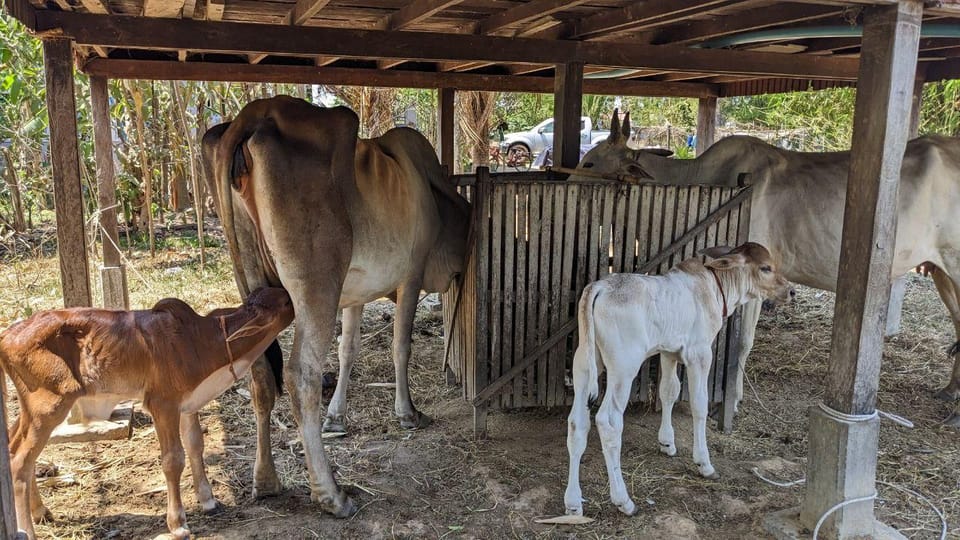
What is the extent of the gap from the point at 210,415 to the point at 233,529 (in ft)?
5.73

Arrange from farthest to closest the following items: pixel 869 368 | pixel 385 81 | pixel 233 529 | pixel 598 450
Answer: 1. pixel 385 81
2. pixel 598 450
3. pixel 233 529
4. pixel 869 368

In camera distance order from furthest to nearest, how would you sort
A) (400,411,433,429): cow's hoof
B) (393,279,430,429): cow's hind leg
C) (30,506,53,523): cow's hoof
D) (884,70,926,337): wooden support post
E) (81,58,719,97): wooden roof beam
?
(884,70,926,337): wooden support post → (81,58,719,97): wooden roof beam → (400,411,433,429): cow's hoof → (393,279,430,429): cow's hind leg → (30,506,53,523): cow's hoof

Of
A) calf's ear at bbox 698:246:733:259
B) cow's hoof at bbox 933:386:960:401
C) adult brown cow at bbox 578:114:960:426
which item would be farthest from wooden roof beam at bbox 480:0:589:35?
cow's hoof at bbox 933:386:960:401

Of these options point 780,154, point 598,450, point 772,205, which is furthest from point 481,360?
point 780,154

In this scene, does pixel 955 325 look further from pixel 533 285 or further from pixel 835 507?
pixel 533 285

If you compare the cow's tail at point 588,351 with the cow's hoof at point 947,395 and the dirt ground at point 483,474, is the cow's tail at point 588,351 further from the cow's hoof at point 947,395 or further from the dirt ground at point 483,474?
the cow's hoof at point 947,395

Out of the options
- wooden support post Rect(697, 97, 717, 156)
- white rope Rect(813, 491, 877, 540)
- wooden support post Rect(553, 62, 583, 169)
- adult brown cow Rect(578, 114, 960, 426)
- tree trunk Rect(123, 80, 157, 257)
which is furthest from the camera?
tree trunk Rect(123, 80, 157, 257)

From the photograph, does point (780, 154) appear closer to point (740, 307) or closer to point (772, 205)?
point (772, 205)

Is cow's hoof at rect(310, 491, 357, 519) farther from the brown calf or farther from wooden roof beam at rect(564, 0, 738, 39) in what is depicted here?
wooden roof beam at rect(564, 0, 738, 39)

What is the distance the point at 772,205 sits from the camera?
5.33 metres

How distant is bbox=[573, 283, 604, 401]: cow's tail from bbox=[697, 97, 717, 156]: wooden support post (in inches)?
231

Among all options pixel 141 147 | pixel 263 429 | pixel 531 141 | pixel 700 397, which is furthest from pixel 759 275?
pixel 531 141

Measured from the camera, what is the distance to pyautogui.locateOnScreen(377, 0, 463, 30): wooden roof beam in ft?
12.9

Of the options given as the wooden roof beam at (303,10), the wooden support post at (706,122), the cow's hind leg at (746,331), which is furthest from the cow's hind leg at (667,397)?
the wooden support post at (706,122)
